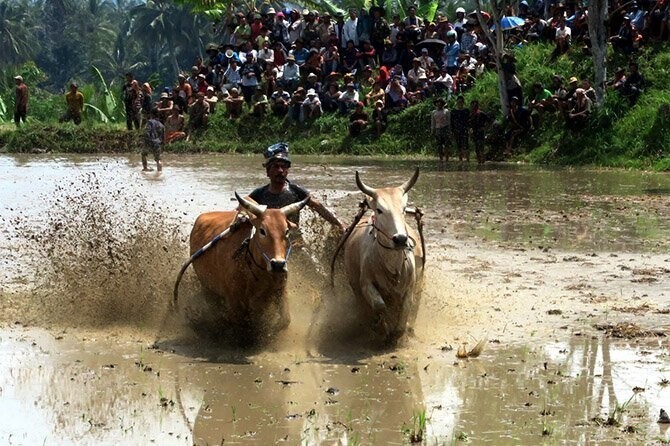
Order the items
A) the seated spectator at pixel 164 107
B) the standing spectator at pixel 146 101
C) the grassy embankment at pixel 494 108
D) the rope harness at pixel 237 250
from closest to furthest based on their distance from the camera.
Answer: the rope harness at pixel 237 250 < the grassy embankment at pixel 494 108 < the seated spectator at pixel 164 107 < the standing spectator at pixel 146 101

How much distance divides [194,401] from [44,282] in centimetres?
443

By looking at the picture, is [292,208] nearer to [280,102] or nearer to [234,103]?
[280,102]

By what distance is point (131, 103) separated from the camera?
103 ft

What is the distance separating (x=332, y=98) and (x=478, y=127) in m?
5.40

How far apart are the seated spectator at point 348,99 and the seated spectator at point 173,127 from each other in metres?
4.16

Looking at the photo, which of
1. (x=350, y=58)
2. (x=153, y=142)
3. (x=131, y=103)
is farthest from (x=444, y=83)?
(x=131, y=103)

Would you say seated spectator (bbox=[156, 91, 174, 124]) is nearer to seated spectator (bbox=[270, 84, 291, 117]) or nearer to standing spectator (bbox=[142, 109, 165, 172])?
seated spectator (bbox=[270, 84, 291, 117])

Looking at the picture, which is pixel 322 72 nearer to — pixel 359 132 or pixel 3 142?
pixel 359 132

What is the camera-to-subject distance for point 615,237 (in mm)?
14180

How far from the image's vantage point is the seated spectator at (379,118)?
28219mm

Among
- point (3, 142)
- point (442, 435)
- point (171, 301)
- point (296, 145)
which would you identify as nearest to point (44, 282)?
point (171, 301)

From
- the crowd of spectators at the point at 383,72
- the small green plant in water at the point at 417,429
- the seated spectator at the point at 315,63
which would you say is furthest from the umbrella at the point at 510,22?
the small green plant in water at the point at 417,429

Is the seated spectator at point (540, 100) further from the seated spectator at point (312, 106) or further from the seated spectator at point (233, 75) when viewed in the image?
the seated spectator at point (233, 75)

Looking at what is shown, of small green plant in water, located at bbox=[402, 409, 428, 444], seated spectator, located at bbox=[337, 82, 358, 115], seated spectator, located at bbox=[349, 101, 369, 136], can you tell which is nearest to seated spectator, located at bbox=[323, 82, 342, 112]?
seated spectator, located at bbox=[337, 82, 358, 115]
